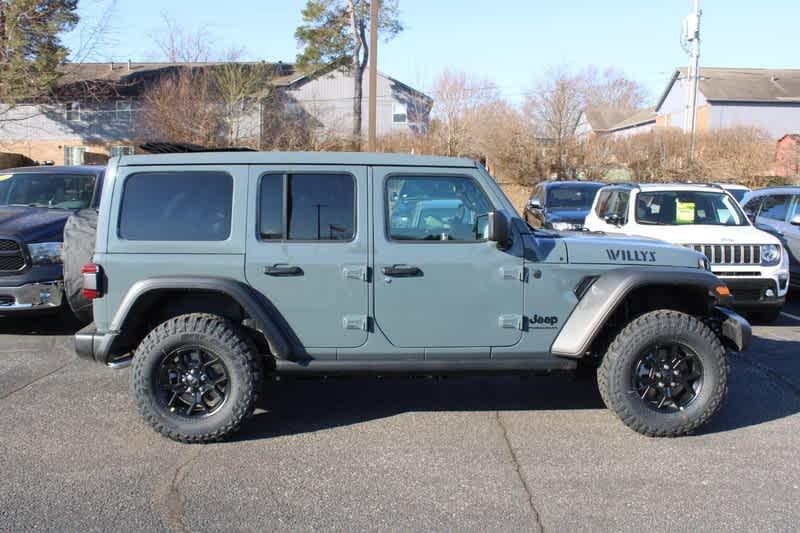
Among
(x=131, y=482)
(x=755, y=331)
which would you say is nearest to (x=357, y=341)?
(x=131, y=482)

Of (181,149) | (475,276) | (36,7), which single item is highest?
(36,7)

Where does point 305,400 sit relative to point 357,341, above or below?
below

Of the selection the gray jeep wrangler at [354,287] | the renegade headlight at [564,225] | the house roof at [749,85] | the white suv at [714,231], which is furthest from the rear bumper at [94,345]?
the house roof at [749,85]

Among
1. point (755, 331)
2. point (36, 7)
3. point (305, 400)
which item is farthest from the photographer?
point (36, 7)

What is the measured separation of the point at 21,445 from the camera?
4.75 m

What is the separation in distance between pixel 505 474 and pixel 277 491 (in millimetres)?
1350

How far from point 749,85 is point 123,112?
40946 millimetres

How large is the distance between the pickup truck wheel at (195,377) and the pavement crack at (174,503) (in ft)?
1.30

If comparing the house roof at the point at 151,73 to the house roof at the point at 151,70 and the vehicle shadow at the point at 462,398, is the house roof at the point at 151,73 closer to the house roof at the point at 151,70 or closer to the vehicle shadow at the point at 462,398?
the house roof at the point at 151,70

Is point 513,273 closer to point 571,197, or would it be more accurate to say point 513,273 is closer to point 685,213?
point 685,213

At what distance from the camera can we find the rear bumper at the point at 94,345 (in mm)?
4787

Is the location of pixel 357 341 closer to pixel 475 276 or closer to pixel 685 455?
pixel 475 276

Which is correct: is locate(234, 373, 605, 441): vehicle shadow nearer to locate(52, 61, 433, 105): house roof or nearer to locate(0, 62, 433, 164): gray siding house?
locate(52, 61, 433, 105): house roof

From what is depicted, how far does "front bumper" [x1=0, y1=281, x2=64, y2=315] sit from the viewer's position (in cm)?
736
